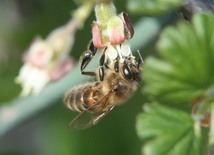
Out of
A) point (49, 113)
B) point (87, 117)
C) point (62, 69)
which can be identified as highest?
point (62, 69)

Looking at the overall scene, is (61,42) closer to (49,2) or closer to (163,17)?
(163,17)

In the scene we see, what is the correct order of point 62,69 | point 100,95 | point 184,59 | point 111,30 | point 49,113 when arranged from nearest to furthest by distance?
point 184,59 < point 111,30 < point 100,95 < point 62,69 < point 49,113

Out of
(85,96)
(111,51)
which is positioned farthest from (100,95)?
(111,51)

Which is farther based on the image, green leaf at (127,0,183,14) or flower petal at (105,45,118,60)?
flower petal at (105,45,118,60)

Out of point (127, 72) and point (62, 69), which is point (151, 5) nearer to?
point (127, 72)

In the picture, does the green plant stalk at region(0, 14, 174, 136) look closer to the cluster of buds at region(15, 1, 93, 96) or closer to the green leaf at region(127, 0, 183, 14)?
the cluster of buds at region(15, 1, 93, 96)

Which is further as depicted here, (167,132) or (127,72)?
(127,72)

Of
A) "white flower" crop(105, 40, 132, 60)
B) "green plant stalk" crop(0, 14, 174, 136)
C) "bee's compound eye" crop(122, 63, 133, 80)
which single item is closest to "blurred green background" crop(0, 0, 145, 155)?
"green plant stalk" crop(0, 14, 174, 136)

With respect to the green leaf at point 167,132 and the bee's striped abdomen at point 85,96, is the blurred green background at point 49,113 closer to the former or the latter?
the bee's striped abdomen at point 85,96
